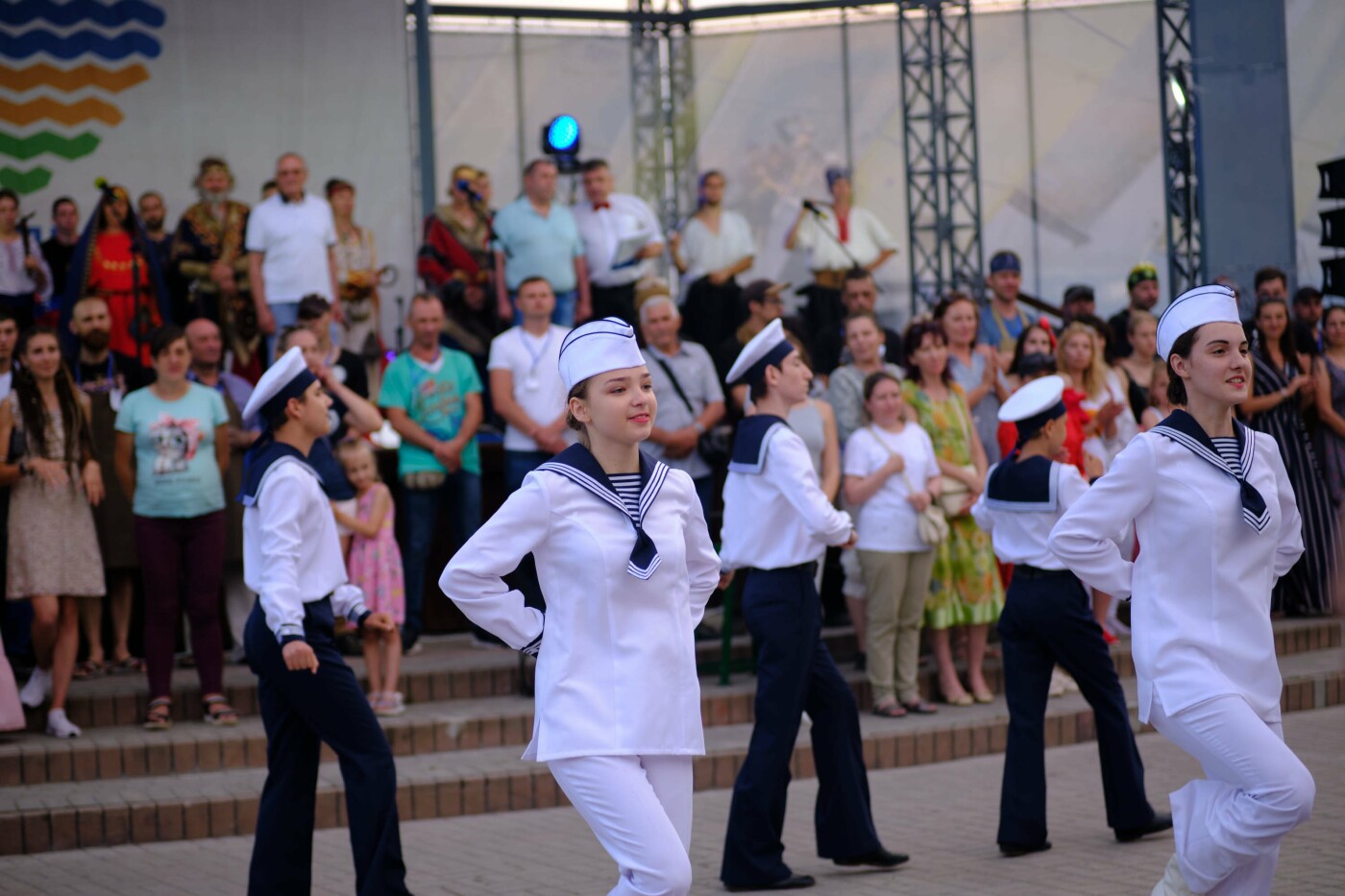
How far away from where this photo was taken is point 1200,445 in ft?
15.5

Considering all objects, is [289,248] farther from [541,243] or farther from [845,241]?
[845,241]

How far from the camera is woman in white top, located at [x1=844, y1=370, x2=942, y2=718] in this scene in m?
8.91

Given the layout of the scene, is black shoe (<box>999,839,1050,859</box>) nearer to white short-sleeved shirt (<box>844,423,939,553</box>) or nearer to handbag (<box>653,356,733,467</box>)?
white short-sleeved shirt (<box>844,423,939,553</box>)

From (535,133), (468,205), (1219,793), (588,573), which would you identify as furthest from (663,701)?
(535,133)

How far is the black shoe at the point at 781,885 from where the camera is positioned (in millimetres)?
6145

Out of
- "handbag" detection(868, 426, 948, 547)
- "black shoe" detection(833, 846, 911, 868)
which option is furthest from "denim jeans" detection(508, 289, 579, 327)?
"black shoe" detection(833, 846, 911, 868)

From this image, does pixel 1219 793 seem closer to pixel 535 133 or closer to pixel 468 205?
pixel 468 205

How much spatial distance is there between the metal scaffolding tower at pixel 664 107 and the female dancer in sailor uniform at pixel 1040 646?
38.2 ft

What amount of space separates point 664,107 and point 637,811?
48.8 feet

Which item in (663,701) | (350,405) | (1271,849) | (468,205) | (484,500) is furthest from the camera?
(468,205)

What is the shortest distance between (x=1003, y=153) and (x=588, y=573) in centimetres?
1584

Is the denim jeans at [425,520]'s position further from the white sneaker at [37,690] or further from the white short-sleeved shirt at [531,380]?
the white sneaker at [37,690]

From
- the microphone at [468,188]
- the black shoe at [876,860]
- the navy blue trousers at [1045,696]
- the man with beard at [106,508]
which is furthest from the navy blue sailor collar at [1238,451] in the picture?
the microphone at [468,188]

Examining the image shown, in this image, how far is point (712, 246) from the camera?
503 inches
